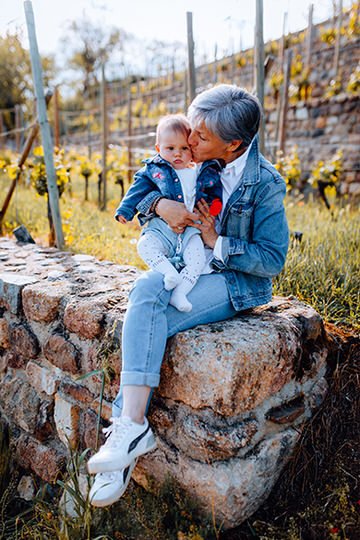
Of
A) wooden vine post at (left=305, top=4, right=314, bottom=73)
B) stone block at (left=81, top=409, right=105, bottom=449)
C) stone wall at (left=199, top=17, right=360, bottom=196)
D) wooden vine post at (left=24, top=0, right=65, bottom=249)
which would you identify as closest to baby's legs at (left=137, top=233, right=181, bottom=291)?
stone block at (left=81, top=409, right=105, bottom=449)

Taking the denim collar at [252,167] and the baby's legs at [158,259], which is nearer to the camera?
the baby's legs at [158,259]

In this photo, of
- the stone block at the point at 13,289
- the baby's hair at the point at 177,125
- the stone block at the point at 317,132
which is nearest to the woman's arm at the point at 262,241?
the baby's hair at the point at 177,125

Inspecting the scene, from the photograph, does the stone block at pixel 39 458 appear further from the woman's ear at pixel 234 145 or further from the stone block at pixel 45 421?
the woman's ear at pixel 234 145

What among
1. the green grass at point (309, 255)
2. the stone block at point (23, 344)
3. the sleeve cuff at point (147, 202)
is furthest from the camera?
the green grass at point (309, 255)

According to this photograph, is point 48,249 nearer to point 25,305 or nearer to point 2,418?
point 25,305

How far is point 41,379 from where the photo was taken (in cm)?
221

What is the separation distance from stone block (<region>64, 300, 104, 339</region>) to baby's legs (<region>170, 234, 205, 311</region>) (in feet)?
1.42

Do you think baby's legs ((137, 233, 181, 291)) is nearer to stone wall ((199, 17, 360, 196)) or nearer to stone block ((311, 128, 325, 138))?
stone wall ((199, 17, 360, 196))

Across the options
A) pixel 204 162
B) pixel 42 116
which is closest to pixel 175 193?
pixel 204 162

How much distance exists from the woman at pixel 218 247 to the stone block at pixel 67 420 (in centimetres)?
38

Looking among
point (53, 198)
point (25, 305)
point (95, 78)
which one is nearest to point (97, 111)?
point (95, 78)

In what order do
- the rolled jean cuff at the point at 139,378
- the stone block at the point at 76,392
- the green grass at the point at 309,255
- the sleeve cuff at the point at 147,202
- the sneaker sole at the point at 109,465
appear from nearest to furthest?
the sneaker sole at the point at 109,465
the rolled jean cuff at the point at 139,378
the sleeve cuff at the point at 147,202
the stone block at the point at 76,392
the green grass at the point at 309,255

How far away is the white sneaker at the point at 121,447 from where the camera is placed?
53.2 inches

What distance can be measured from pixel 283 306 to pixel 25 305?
138cm
